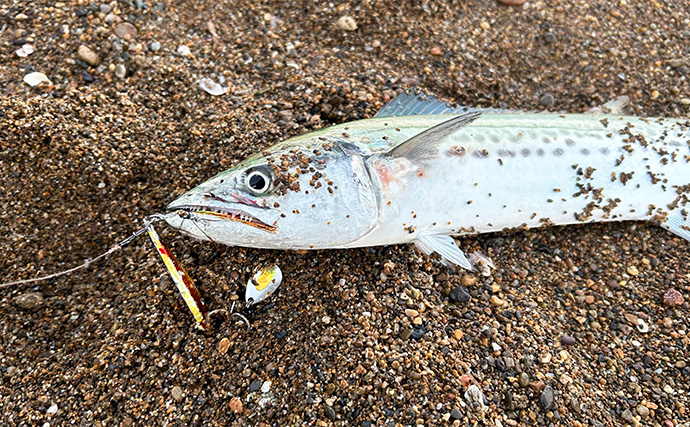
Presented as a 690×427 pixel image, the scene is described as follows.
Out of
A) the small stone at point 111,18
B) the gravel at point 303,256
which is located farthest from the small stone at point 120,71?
the small stone at point 111,18

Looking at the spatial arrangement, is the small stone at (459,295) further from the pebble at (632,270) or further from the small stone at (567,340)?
the pebble at (632,270)

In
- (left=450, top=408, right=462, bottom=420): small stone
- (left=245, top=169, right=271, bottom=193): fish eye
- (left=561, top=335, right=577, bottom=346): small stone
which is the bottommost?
(left=561, top=335, right=577, bottom=346): small stone

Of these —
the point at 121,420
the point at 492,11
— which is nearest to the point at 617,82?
the point at 492,11

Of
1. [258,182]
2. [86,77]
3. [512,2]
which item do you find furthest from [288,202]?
[512,2]

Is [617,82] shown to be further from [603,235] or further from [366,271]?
[366,271]

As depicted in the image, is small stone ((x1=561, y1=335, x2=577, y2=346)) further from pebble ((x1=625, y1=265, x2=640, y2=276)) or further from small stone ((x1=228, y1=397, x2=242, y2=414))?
small stone ((x1=228, y1=397, x2=242, y2=414))

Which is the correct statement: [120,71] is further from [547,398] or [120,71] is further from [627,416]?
[627,416]

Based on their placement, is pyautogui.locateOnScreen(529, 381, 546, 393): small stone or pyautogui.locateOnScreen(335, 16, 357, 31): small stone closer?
pyautogui.locateOnScreen(529, 381, 546, 393): small stone

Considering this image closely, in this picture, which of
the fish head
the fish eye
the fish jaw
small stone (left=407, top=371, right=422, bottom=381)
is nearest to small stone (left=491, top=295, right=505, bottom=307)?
small stone (left=407, top=371, right=422, bottom=381)
